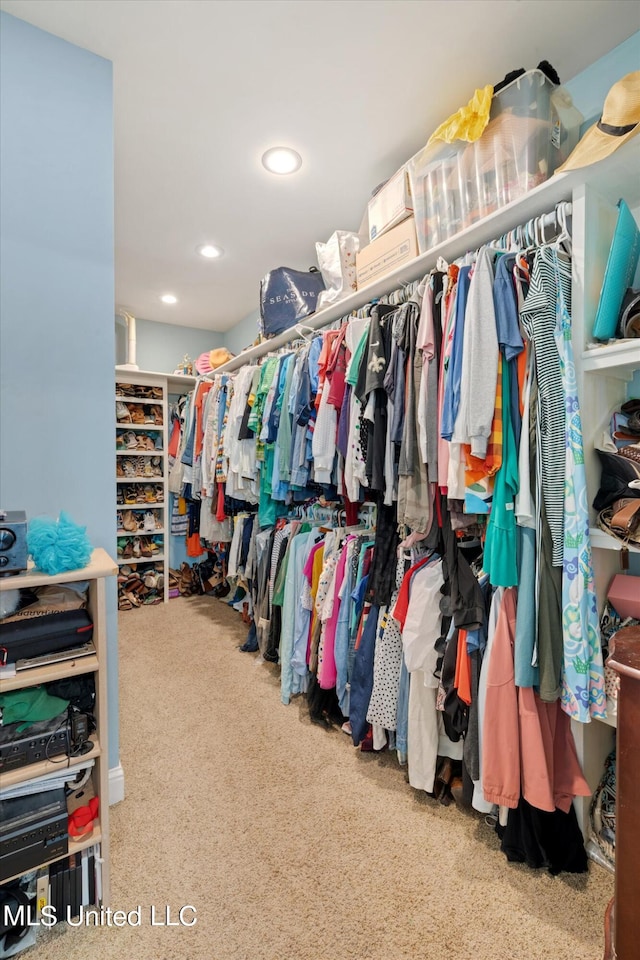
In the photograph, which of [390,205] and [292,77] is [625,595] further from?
[292,77]

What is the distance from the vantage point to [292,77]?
1.61 m

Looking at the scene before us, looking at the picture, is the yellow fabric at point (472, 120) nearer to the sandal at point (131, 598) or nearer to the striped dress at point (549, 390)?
the striped dress at point (549, 390)

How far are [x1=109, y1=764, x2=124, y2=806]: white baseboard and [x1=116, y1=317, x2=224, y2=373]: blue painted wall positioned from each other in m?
Answer: 3.62

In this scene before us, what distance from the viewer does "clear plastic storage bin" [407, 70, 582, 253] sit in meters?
1.38

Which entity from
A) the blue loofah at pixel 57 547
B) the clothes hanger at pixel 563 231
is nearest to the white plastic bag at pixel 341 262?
the clothes hanger at pixel 563 231

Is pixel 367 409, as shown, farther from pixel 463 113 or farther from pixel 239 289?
pixel 239 289

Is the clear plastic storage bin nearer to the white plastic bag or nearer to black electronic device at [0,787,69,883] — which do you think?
the white plastic bag

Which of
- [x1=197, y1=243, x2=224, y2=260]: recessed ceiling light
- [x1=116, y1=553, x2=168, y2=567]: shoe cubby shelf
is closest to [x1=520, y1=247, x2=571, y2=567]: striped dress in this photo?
[x1=197, y1=243, x2=224, y2=260]: recessed ceiling light

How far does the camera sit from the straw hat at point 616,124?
1128mm

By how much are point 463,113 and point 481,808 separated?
228 cm

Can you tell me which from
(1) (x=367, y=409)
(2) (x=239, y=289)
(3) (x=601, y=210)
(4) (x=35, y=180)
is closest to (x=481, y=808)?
(1) (x=367, y=409)

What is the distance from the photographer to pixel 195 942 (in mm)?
1112

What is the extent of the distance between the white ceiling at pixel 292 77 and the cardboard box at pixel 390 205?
26 cm

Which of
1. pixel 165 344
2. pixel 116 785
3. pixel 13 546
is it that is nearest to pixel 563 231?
pixel 13 546
